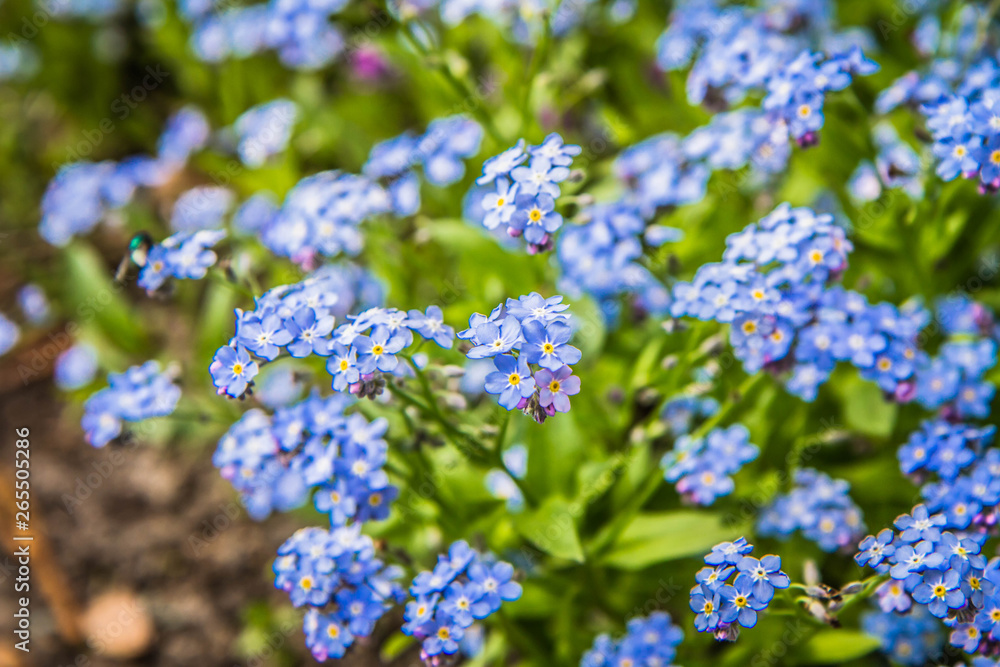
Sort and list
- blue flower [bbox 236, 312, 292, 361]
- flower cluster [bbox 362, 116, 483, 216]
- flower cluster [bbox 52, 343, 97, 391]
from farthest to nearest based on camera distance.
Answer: flower cluster [bbox 52, 343, 97, 391], flower cluster [bbox 362, 116, 483, 216], blue flower [bbox 236, 312, 292, 361]

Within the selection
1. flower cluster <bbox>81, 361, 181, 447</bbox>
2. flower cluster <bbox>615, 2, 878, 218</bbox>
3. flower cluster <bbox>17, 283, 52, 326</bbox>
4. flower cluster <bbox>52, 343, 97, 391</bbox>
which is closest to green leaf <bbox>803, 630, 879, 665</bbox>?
flower cluster <bbox>615, 2, 878, 218</bbox>

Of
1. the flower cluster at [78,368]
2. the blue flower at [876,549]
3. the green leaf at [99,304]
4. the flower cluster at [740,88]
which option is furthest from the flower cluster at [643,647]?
the green leaf at [99,304]

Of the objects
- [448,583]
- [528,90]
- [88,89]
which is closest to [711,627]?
[448,583]

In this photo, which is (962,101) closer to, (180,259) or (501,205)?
(501,205)

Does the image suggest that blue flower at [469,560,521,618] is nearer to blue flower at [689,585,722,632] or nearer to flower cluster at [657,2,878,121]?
blue flower at [689,585,722,632]

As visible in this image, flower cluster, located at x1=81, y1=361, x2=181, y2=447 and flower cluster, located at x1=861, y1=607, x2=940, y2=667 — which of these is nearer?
flower cluster, located at x1=861, y1=607, x2=940, y2=667

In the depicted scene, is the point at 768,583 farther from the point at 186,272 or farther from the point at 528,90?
the point at 528,90

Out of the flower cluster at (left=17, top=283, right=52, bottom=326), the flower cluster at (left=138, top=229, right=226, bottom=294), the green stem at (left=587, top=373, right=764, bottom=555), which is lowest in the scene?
the green stem at (left=587, top=373, right=764, bottom=555)

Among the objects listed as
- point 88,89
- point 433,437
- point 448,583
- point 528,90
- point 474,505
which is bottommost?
point 474,505
